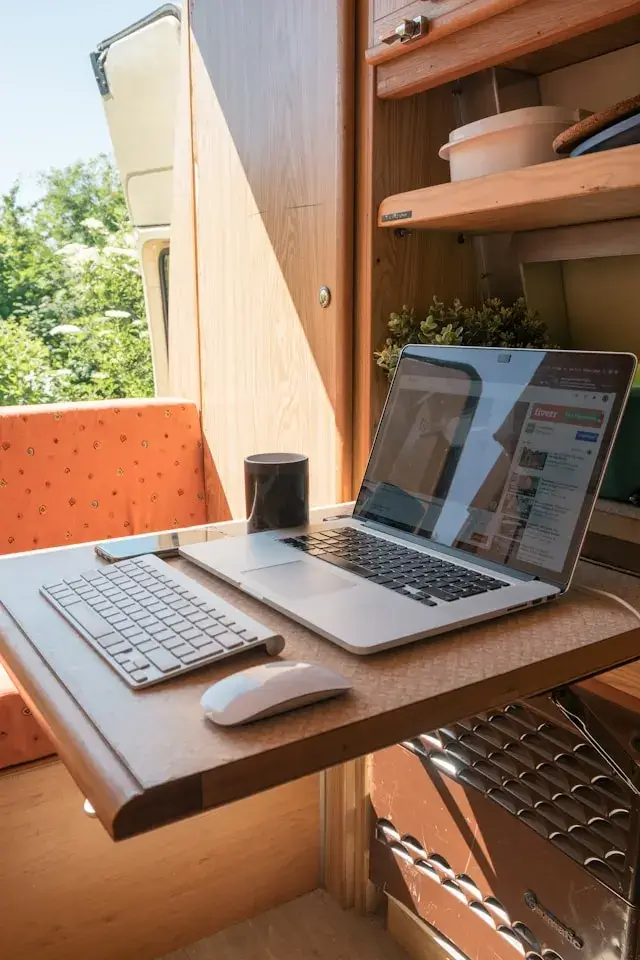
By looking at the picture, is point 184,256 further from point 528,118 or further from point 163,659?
point 163,659

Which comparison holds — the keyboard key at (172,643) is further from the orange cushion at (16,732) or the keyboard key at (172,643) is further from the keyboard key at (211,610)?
the orange cushion at (16,732)

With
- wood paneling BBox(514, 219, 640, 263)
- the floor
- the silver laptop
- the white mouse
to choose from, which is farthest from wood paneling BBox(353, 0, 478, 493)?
the floor

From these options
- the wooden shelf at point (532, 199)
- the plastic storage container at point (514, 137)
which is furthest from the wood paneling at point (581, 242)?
the plastic storage container at point (514, 137)

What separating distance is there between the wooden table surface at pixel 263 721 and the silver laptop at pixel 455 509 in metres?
0.03

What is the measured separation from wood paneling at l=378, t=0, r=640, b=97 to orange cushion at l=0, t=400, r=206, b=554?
1.01m

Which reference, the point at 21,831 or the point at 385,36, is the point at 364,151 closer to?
the point at 385,36

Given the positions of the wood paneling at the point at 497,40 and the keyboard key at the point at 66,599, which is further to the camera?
the wood paneling at the point at 497,40

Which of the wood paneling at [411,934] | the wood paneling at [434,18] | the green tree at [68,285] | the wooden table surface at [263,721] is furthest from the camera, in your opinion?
the green tree at [68,285]

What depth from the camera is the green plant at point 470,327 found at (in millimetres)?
1405

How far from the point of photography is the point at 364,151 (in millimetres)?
1426

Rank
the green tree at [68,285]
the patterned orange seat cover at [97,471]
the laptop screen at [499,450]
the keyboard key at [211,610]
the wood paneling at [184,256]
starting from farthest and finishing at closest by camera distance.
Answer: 1. the green tree at [68,285]
2. the wood paneling at [184,256]
3. the patterned orange seat cover at [97,471]
4. the laptop screen at [499,450]
5. the keyboard key at [211,610]

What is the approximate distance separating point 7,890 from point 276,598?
2.95 feet

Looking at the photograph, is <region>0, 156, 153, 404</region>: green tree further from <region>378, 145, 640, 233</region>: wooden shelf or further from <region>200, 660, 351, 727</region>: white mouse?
<region>200, 660, 351, 727</region>: white mouse

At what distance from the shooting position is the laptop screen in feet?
3.18
